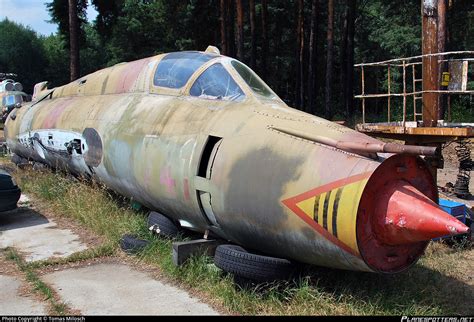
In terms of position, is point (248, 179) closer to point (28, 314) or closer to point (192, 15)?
point (28, 314)

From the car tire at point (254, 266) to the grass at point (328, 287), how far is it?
0.43ft

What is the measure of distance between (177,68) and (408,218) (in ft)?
11.0

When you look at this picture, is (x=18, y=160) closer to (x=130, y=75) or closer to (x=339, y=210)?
(x=130, y=75)

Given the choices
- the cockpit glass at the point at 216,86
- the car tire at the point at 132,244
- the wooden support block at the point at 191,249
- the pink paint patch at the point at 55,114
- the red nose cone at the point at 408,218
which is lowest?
the car tire at the point at 132,244

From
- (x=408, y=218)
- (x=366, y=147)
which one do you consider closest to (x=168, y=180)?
(x=366, y=147)

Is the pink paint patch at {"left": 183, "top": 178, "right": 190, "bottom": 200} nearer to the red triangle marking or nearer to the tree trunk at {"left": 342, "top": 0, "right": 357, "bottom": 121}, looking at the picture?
the red triangle marking

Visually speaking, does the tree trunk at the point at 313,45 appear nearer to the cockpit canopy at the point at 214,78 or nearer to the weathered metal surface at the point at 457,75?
the weathered metal surface at the point at 457,75

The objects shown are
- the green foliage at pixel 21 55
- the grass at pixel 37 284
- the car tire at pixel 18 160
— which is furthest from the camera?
the green foliage at pixel 21 55

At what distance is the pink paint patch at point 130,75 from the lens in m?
6.33

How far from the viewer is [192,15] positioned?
31.8m

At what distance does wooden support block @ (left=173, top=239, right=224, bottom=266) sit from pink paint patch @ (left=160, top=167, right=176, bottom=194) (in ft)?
1.73

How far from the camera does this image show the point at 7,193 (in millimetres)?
6738

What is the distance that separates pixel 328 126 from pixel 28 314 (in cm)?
288

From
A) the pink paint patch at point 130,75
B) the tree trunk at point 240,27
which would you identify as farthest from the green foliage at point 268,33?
the pink paint patch at point 130,75
